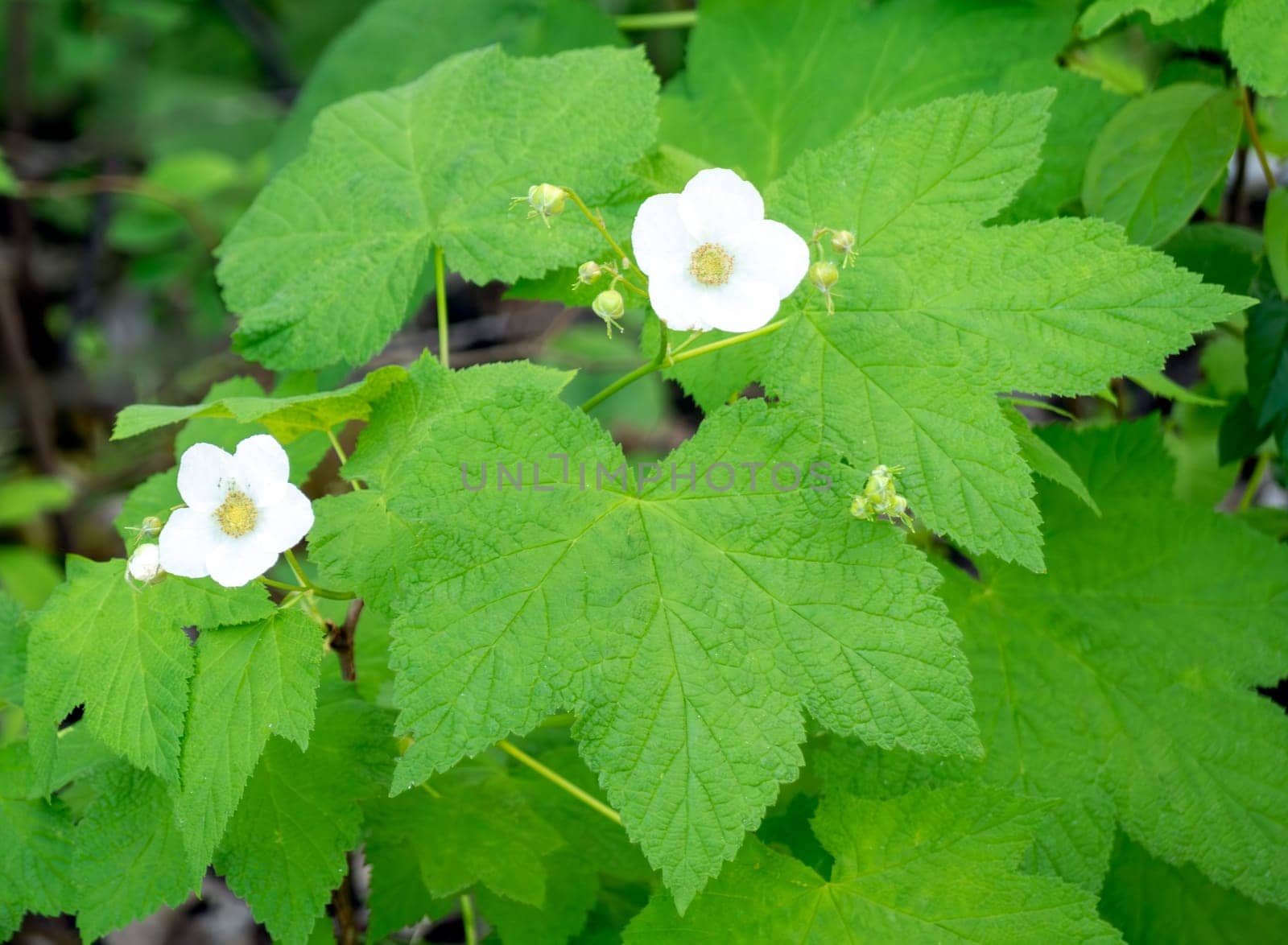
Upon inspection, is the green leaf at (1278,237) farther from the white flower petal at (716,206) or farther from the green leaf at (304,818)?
the green leaf at (304,818)

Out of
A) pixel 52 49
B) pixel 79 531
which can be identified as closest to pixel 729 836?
pixel 79 531

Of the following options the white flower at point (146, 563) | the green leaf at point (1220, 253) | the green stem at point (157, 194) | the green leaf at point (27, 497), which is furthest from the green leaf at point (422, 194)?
the green stem at point (157, 194)

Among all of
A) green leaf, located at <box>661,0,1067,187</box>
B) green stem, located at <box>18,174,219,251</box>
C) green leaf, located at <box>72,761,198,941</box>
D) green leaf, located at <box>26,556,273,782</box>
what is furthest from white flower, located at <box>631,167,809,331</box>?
green stem, located at <box>18,174,219,251</box>

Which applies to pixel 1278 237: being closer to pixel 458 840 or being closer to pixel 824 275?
pixel 824 275

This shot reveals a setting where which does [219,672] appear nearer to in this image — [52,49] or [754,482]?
[754,482]

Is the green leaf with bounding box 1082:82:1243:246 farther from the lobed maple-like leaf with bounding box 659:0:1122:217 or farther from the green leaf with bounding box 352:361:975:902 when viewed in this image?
the green leaf with bounding box 352:361:975:902

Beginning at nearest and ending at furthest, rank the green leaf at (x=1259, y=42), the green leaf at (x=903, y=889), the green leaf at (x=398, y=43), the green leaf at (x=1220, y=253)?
the green leaf at (x=903, y=889) → the green leaf at (x=1259, y=42) → the green leaf at (x=1220, y=253) → the green leaf at (x=398, y=43)

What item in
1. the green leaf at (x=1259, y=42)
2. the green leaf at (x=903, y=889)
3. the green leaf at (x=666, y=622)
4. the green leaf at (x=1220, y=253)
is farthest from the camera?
the green leaf at (x=1220, y=253)
